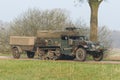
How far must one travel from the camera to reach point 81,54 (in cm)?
2969

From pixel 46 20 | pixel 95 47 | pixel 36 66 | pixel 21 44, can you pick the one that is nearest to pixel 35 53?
pixel 21 44

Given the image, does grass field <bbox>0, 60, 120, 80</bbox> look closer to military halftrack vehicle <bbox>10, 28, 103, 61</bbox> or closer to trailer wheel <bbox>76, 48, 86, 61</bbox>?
trailer wheel <bbox>76, 48, 86, 61</bbox>

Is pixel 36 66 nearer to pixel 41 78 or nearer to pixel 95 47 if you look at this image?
pixel 41 78

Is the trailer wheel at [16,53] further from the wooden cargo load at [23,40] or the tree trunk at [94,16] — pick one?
the tree trunk at [94,16]

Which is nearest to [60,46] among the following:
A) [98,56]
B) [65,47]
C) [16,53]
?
[65,47]

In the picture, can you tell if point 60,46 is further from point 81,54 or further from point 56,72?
point 56,72

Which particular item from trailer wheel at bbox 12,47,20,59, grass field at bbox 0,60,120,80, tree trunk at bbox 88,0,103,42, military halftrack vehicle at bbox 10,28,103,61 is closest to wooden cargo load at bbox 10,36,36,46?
military halftrack vehicle at bbox 10,28,103,61

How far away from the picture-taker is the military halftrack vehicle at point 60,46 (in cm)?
2983

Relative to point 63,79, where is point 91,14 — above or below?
above

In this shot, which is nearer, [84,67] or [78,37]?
[84,67]

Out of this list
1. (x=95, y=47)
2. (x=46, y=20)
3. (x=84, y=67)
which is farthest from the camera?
(x=46, y=20)

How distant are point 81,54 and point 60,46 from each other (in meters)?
1.80

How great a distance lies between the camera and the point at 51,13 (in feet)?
180

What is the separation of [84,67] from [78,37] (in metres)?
8.74
